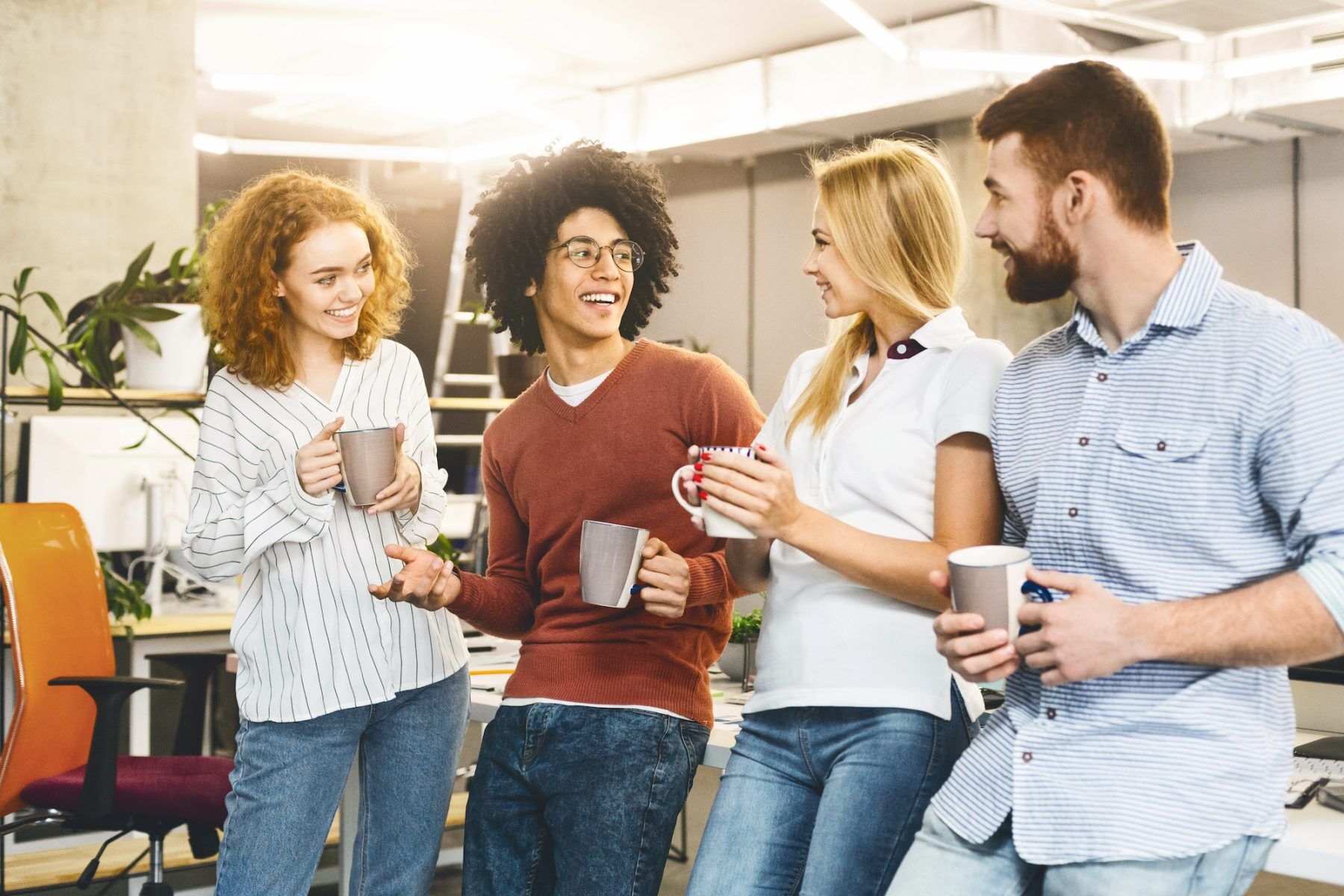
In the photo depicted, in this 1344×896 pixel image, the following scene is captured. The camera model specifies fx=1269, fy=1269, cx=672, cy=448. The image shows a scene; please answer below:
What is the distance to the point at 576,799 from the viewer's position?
1.84m

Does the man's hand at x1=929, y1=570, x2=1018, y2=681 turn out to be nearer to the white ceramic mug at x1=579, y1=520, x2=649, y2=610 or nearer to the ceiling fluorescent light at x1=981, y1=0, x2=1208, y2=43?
the white ceramic mug at x1=579, y1=520, x2=649, y2=610

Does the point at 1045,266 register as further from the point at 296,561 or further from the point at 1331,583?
the point at 296,561

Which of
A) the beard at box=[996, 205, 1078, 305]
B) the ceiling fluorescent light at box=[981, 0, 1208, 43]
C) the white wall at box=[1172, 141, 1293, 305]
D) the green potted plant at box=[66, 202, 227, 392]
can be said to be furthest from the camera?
the white wall at box=[1172, 141, 1293, 305]

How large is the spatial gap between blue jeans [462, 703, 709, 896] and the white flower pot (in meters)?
2.05

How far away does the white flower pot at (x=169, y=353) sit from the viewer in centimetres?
355

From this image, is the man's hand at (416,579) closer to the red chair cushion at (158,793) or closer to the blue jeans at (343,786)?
the blue jeans at (343,786)

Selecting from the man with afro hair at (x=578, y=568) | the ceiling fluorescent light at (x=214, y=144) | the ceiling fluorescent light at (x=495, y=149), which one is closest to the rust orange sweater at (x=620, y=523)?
the man with afro hair at (x=578, y=568)

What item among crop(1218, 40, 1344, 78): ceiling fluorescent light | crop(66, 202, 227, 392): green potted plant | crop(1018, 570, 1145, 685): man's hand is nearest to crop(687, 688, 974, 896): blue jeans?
crop(1018, 570, 1145, 685): man's hand

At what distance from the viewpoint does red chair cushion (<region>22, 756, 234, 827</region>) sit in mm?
2734

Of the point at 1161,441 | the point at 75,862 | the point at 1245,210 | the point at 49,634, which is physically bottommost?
the point at 75,862

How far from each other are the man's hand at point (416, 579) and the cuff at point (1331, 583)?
1176mm

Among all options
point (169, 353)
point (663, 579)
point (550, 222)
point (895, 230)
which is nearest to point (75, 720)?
point (169, 353)

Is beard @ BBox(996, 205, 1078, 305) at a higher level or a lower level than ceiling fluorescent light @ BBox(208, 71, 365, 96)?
lower

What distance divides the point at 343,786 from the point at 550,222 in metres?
0.98
